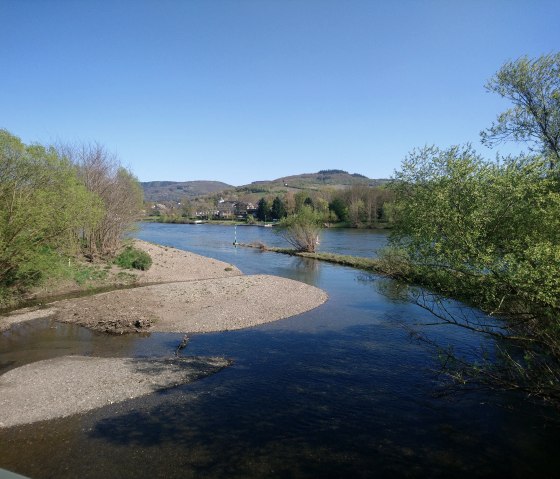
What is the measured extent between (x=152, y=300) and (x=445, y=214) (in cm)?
2502

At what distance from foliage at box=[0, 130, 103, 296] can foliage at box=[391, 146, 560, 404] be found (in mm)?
22643

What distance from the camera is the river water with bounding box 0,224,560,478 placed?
10.9 metres

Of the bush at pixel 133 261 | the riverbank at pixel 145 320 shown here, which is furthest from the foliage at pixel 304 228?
the bush at pixel 133 261

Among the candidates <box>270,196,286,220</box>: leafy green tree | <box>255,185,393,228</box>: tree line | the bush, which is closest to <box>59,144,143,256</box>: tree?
the bush

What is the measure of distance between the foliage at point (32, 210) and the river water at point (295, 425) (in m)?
5.76

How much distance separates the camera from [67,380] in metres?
16.0

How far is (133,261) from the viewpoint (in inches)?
1666

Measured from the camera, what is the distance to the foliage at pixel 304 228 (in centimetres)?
6353

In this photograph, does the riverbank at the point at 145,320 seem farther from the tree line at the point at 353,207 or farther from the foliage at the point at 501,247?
the tree line at the point at 353,207

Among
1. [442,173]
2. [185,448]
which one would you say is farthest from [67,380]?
[442,173]

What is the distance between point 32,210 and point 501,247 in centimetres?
2490

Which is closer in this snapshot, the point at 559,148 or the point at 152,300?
the point at 559,148

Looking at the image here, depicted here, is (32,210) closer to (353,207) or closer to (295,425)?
(295,425)

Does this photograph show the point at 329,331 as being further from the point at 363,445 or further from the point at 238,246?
the point at 238,246
